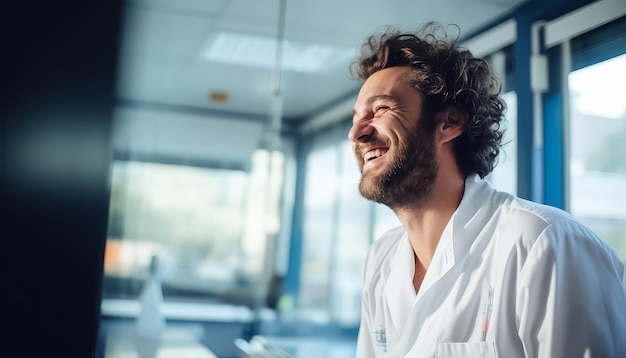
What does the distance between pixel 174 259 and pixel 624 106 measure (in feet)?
9.22

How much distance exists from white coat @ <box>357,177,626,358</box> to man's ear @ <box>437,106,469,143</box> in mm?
152

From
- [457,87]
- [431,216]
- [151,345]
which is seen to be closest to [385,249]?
[431,216]

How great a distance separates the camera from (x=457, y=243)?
3.87 feet

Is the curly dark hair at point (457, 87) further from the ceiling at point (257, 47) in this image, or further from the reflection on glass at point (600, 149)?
the ceiling at point (257, 47)

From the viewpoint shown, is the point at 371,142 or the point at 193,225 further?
the point at 193,225

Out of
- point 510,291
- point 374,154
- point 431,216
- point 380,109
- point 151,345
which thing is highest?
point 380,109

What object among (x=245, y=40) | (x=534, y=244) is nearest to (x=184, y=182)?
(x=245, y=40)

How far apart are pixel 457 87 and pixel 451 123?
94 millimetres

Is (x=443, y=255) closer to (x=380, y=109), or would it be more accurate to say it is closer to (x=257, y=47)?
(x=380, y=109)

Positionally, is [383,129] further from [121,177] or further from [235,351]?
[121,177]

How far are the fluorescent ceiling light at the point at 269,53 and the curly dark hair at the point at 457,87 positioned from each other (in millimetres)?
1548

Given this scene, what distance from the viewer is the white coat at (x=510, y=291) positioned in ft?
3.05

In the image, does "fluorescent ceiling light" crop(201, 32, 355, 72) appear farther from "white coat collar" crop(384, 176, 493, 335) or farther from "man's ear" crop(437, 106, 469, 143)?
"white coat collar" crop(384, 176, 493, 335)

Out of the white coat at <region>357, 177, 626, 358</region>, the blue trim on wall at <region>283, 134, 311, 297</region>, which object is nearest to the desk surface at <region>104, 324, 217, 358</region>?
the white coat at <region>357, 177, 626, 358</region>
